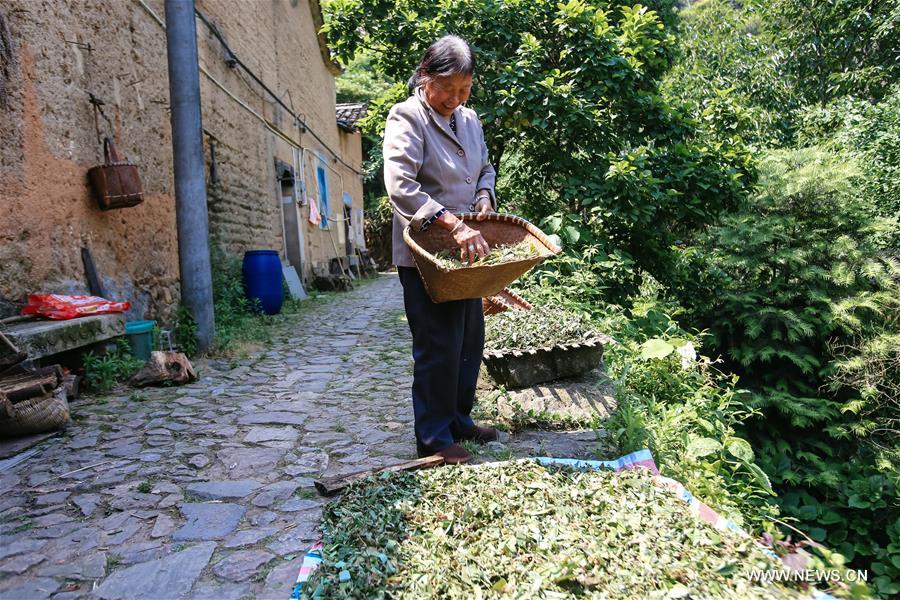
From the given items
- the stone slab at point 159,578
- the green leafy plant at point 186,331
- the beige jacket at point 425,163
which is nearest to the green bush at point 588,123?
the beige jacket at point 425,163

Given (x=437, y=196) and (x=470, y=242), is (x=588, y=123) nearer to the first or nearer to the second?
(x=437, y=196)

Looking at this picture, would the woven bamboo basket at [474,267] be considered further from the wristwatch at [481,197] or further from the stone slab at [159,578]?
the stone slab at [159,578]

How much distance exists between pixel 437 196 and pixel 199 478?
1638mm

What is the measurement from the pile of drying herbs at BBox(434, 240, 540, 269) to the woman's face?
61 cm

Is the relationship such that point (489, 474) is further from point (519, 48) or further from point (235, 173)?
point (235, 173)

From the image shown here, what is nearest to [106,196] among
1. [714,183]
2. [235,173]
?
[235,173]

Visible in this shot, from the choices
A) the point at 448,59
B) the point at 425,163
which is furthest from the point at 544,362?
the point at 448,59

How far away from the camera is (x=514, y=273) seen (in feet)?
7.36

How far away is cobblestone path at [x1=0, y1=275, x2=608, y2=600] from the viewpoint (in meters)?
1.79

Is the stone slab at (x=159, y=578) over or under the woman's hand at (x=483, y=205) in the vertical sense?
under

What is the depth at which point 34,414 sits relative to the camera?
2.93 metres

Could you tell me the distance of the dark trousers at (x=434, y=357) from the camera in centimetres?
241

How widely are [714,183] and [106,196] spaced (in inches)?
225

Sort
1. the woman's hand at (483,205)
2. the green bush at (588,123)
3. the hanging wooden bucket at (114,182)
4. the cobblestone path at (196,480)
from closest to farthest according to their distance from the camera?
the cobblestone path at (196,480), the woman's hand at (483,205), the hanging wooden bucket at (114,182), the green bush at (588,123)
